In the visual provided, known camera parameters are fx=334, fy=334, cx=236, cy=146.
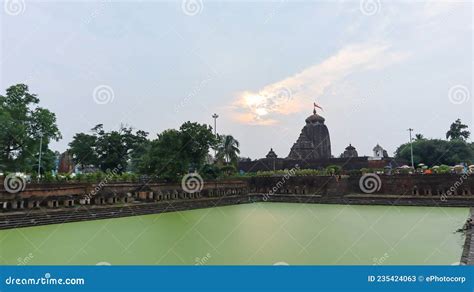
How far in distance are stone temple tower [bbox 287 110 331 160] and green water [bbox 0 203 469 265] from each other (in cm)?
3075

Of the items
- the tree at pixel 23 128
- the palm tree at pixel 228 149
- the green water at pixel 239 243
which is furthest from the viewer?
the palm tree at pixel 228 149

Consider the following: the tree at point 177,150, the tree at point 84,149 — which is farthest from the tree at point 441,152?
the tree at point 84,149

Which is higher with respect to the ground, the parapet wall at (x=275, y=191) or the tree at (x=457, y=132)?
the tree at (x=457, y=132)

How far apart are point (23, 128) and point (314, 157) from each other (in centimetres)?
3314

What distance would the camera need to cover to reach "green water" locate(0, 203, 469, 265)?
6684 millimetres

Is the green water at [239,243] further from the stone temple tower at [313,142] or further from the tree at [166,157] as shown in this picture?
the stone temple tower at [313,142]

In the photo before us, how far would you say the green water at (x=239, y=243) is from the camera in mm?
6684
